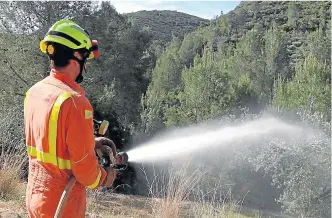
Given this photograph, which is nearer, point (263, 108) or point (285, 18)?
point (263, 108)

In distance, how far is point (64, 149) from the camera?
1938 millimetres

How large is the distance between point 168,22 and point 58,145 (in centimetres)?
8078

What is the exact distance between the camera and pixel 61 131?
Result: 1.89 m

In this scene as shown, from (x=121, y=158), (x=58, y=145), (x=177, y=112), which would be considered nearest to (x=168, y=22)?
(x=177, y=112)

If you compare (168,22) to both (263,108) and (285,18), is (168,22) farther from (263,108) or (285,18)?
(263,108)

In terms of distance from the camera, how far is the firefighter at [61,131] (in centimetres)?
187

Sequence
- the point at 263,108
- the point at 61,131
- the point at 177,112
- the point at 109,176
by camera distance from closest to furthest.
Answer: the point at 61,131
the point at 109,176
the point at 177,112
the point at 263,108

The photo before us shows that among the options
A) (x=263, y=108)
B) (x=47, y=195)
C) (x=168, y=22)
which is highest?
(x=168, y=22)

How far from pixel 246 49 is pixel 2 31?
104 feet

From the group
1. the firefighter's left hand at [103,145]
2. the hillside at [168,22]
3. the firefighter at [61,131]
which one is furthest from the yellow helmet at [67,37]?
the hillside at [168,22]

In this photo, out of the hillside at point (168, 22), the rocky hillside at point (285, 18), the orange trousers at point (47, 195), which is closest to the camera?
the orange trousers at point (47, 195)

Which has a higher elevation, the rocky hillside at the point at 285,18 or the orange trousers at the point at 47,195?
the rocky hillside at the point at 285,18

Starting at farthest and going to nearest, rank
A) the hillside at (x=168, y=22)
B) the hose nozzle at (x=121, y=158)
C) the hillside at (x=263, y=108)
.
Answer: the hillside at (x=168, y=22), the hillside at (x=263, y=108), the hose nozzle at (x=121, y=158)

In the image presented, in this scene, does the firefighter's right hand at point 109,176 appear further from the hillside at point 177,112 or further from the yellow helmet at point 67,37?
the hillside at point 177,112
